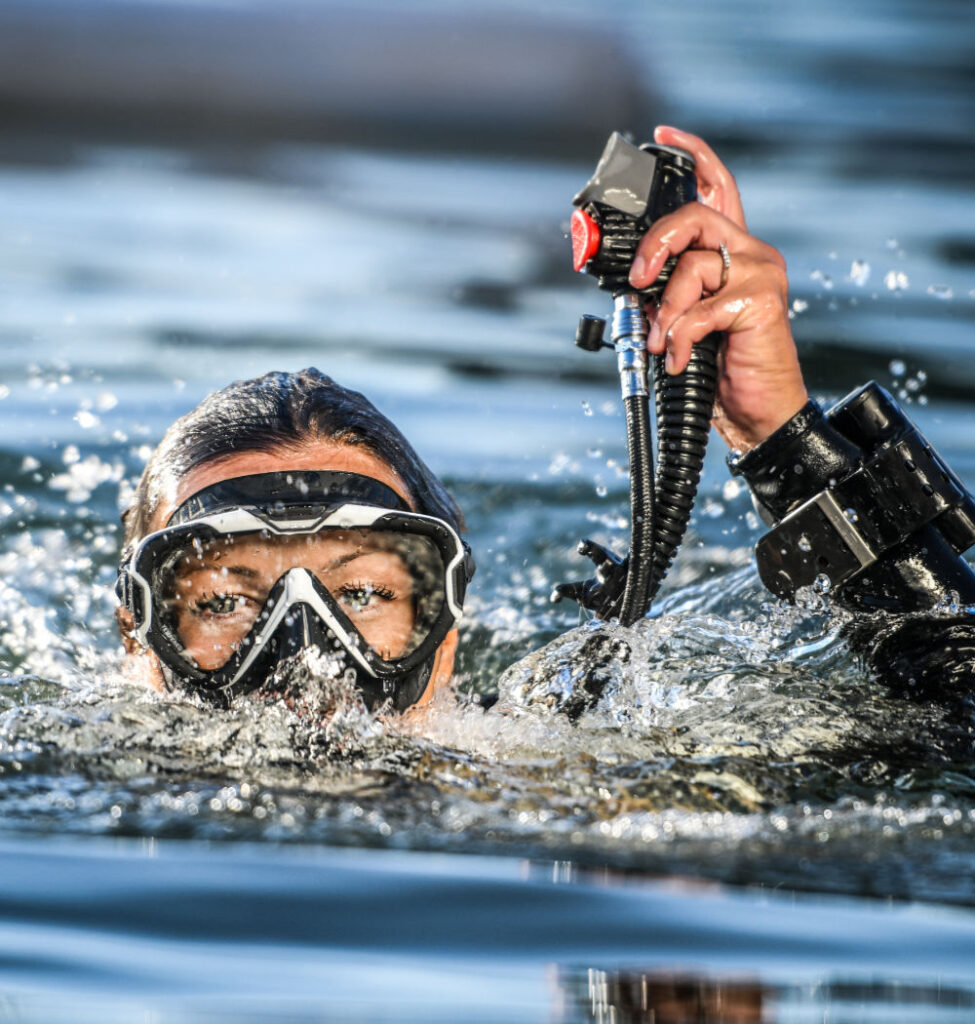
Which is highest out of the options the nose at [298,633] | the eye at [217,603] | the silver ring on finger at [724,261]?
the silver ring on finger at [724,261]

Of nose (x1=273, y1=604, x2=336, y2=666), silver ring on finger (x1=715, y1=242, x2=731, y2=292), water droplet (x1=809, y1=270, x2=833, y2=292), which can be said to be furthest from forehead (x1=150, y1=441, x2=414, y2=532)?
water droplet (x1=809, y1=270, x2=833, y2=292)

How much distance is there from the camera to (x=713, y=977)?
162cm

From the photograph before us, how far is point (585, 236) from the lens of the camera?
2.51 m

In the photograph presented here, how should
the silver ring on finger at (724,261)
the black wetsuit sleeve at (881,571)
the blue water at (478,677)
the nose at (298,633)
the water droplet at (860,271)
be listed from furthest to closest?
the water droplet at (860,271) → the black wetsuit sleeve at (881,571) → the silver ring on finger at (724,261) → the nose at (298,633) → the blue water at (478,677)

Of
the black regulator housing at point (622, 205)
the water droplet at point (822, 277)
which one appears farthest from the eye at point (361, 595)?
the water droplet at point (822, 277)

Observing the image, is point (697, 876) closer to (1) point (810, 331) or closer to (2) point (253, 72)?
(1) point (810, 331)

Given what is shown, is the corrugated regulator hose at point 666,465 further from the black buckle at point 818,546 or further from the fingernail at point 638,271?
the black buckle at point 818,546

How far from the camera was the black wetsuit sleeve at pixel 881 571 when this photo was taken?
269 cm

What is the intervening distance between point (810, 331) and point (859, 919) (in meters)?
5.10

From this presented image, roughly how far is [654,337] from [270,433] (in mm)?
826

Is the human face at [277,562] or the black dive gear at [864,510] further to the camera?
the black dive gear at [864,510]

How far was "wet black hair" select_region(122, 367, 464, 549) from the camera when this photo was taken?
289 cm

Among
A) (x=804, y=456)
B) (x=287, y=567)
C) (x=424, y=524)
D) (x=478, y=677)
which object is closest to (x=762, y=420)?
(x=804, y=456)

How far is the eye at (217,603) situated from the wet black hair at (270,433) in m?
0.32
